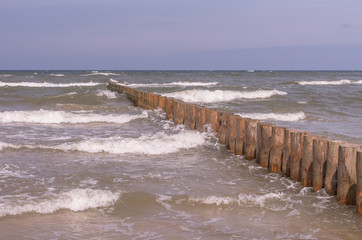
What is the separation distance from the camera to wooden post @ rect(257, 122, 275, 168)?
6762 millimetres

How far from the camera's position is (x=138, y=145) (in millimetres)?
8156

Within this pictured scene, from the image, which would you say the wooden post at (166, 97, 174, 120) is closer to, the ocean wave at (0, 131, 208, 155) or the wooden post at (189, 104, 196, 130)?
the wooden post at (189, 104, 196, 130)

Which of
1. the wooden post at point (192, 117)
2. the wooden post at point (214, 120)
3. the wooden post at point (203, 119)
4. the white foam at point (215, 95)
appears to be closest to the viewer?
the wooden post at point (214, 120)

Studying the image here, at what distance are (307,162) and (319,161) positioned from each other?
0.91ft

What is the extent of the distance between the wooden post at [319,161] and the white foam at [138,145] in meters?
3.05

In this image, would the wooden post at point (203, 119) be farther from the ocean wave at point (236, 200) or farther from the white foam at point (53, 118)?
the ocean wave at point (236, 200)

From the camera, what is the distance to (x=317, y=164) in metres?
5.54

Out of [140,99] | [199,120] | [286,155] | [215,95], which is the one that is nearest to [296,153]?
[286,155]

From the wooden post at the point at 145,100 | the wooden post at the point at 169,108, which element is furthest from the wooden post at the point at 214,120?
the wooden post at the point at 145,100

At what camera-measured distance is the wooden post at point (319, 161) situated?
542 centimetres

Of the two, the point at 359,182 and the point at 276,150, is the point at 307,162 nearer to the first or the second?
the point at 276,150

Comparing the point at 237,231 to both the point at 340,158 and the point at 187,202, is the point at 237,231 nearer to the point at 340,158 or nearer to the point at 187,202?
the point at 187,202

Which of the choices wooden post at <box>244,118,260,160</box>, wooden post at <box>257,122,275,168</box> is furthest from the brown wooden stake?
wooden post at <box>257,122,275,168</box>

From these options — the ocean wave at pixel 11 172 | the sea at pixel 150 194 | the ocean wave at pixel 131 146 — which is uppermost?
the ocean wave at pixel 131 146
